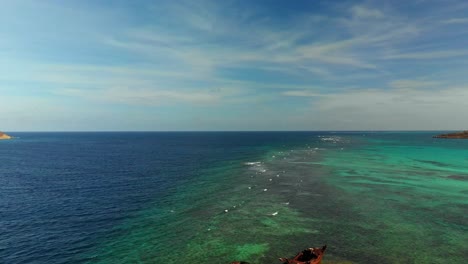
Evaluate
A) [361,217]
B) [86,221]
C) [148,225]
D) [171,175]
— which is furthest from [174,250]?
[171,175]

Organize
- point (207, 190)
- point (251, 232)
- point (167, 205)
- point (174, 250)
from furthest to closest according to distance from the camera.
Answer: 1. point (207, 190)
2. point (167, 205)
3. point (251, 232)
4. point (174, 250)

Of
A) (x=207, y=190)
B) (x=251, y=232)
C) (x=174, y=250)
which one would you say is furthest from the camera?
(x=207, y=190)

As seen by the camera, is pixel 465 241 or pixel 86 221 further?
pixel 86 221

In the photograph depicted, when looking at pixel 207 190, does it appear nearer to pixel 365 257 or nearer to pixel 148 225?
pixel 148 225

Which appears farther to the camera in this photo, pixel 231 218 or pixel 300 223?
pixel 231 218

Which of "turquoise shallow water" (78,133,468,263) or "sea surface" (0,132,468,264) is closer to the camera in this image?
"turquoise shallow water" (78,133,468,263)

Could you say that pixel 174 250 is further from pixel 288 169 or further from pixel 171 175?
pixel 288 169

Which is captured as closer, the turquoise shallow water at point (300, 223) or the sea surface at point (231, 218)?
the turquoise shallow water at point (300, 223)
